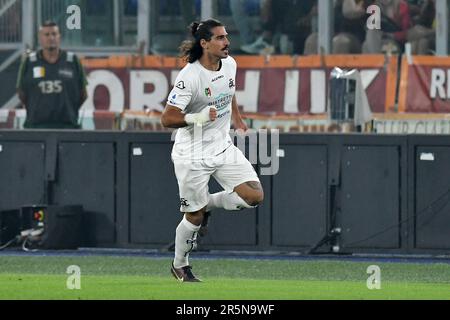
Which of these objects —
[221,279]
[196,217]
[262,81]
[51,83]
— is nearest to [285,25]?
[262,81]

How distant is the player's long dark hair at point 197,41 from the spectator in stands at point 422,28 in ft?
26.8

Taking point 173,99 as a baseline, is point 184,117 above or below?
below

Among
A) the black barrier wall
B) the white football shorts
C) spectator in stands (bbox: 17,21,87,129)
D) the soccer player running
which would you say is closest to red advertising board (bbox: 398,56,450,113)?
the black barrier wall

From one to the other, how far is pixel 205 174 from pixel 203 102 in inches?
27.1

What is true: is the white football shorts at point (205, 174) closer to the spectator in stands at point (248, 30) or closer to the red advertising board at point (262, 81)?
the red advertising board at point (262, 81)

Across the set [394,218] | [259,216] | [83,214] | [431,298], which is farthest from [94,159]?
[431,298]

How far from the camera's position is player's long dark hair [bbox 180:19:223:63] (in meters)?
16.1

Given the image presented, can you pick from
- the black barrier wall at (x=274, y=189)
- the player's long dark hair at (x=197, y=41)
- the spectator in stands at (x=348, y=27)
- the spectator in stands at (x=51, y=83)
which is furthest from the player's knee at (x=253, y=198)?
the spectator in stands at (x=348, y=27)

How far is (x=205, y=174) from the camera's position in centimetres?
1638

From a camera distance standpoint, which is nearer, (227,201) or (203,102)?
(203,102)

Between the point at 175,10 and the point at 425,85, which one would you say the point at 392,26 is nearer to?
the point at 425,85

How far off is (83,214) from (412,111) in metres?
5.04
